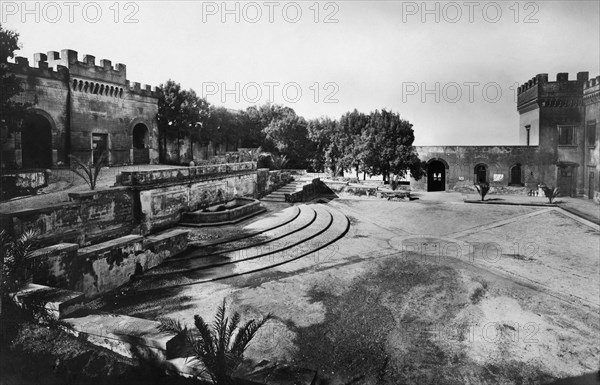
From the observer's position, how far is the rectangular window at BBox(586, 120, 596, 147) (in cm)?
2539

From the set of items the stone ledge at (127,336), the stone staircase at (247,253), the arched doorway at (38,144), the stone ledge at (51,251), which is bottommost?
the stone staircase at (247,253)

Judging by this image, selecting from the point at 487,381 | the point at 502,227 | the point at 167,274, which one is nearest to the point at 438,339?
the point at 487,381

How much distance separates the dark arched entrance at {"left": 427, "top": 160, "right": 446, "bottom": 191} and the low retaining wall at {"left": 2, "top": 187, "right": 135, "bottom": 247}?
90.7ft

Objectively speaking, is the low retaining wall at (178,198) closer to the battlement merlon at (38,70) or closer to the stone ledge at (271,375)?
the stone ledge at (271,375)

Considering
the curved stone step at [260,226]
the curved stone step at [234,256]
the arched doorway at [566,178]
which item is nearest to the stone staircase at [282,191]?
the curved stone step at [260,226]

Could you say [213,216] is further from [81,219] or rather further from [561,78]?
[561,78]

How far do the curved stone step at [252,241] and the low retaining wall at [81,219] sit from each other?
2629 millimetres

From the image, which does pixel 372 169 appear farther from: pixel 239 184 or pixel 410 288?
pixel 410 288

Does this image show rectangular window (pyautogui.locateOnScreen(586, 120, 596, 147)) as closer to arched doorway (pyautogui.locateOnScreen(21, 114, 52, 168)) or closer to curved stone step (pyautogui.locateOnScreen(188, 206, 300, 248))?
curved stone step (pyautogui.locateOnScreen(188, 206, 300, 248))

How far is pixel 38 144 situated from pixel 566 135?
37.3 m

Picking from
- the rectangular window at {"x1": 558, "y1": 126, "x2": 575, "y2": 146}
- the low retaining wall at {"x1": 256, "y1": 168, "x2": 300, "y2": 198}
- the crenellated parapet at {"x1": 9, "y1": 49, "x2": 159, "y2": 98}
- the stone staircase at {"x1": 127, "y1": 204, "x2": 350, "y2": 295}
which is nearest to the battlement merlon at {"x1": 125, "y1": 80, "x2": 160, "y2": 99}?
the crenellated parapet at {"x1": 9, "y1": 49, "x2": 159, "y2": 98}

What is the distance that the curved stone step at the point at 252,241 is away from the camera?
10.0 meters

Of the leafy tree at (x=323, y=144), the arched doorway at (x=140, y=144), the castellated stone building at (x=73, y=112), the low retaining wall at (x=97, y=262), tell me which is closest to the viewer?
the low retaining wall at (x=97, y=262)

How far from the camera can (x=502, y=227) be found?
1580cm
